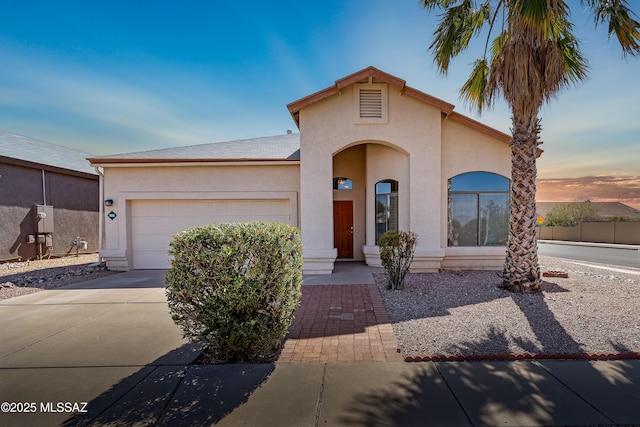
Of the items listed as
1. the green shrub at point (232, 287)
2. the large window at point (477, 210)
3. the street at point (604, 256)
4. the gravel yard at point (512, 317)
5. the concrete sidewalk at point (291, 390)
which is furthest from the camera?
the street at point (604, 256)

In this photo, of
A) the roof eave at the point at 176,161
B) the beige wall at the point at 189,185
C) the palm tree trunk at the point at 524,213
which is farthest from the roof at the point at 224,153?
the palm tree trunk at the point at 524,213

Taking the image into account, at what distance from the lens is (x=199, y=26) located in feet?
31.2

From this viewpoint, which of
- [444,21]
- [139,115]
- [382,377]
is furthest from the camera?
[139,115]

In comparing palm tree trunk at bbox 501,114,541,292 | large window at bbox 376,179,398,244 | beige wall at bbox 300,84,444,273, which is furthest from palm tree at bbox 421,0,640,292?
large window at bbox 376,179,398,244

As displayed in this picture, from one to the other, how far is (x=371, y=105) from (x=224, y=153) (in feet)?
19.7

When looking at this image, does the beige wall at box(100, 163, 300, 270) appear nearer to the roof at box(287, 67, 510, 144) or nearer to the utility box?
the roof at box(287, 67, 510, 144)

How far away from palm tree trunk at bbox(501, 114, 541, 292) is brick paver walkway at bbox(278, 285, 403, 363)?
Answer: 3.58 metres

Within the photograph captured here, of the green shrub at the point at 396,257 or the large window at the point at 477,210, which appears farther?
the large window at the point at 477,210

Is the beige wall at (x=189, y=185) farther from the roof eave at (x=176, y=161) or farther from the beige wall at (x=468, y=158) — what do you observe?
the beige wall at (x=468, y=158)

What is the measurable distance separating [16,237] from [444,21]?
18.1 m

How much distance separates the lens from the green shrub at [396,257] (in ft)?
24.7

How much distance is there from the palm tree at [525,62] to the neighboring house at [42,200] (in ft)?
56.0

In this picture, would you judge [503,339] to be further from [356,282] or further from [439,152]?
[439,152]

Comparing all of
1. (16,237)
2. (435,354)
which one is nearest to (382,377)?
(435,354)
